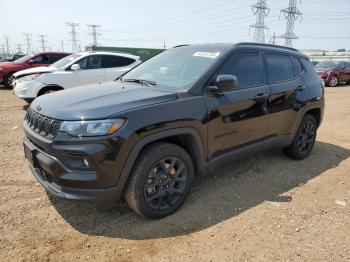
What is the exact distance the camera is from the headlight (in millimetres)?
2850

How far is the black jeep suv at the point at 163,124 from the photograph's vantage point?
2.91m

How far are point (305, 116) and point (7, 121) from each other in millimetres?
6395

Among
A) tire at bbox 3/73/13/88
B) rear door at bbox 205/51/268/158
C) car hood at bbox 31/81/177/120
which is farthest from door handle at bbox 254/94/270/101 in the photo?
tire at bbox 3/73/13/88

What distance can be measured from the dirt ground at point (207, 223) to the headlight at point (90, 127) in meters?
1.03

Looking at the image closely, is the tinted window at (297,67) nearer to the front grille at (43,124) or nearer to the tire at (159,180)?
the tire at (159,180)

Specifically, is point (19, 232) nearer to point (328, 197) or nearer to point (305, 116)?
point (328, 197)

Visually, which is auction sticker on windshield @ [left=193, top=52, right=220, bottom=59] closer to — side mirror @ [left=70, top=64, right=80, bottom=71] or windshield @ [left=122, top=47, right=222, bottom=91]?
windshield @ [left=122, top=47, right=222, bottom=91]

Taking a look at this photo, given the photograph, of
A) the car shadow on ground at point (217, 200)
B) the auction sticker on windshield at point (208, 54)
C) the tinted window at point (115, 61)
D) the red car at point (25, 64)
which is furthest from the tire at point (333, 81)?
the auction sticker on windshield at point (208, 54)

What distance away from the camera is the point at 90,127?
287 cm

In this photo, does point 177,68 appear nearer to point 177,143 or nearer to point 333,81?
point 177,143

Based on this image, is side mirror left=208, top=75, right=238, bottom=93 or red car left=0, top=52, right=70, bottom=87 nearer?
side mirror left=208, top=75, right=238, bottom=93

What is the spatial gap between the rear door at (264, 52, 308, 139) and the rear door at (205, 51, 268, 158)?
183mm

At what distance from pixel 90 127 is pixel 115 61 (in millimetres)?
7268

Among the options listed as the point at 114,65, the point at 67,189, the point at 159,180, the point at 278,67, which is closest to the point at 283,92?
the point at 278,67
